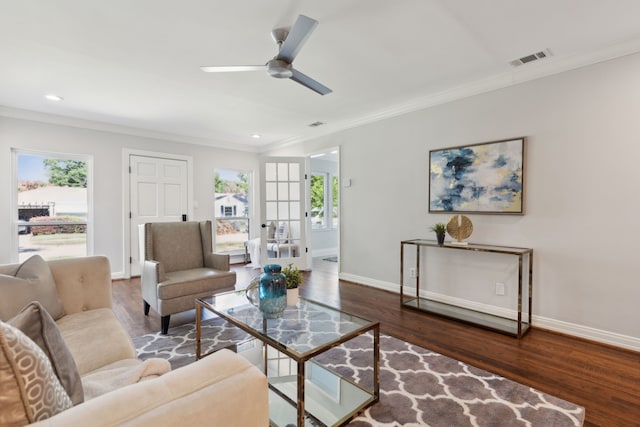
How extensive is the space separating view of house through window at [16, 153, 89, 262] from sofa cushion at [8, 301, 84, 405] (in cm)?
455

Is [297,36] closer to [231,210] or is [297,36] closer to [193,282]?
[193,282]

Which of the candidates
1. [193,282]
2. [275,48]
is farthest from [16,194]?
[275,48]

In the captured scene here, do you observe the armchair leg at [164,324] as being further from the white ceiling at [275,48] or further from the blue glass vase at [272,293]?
the white ceiling at [275,48]

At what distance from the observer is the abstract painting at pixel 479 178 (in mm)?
2896

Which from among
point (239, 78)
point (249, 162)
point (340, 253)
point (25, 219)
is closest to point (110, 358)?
point (239, 78)

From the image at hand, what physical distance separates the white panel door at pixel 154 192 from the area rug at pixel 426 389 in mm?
2849

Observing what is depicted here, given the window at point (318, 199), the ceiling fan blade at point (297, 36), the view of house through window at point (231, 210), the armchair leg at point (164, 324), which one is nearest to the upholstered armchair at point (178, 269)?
the armchair leg at point (164, 324)

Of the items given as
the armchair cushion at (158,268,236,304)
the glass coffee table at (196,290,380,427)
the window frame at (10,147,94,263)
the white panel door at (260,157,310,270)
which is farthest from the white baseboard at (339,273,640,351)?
the window frame at (10,147,94,263)

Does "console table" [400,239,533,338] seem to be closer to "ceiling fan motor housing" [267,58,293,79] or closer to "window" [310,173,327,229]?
"ceiling fan motor housing" [267,58,293,79]

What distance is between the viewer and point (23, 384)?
654mm

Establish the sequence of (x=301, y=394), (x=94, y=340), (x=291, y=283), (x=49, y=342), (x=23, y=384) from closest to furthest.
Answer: (x=23, y=384) < (x=49, y=342) < (x=301, y=394) < (x=94, y=340) < (x=291, y=283)

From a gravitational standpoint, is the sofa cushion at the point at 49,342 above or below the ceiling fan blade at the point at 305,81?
below

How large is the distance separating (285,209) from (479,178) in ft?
10.5

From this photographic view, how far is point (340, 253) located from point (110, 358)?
11.6ft
